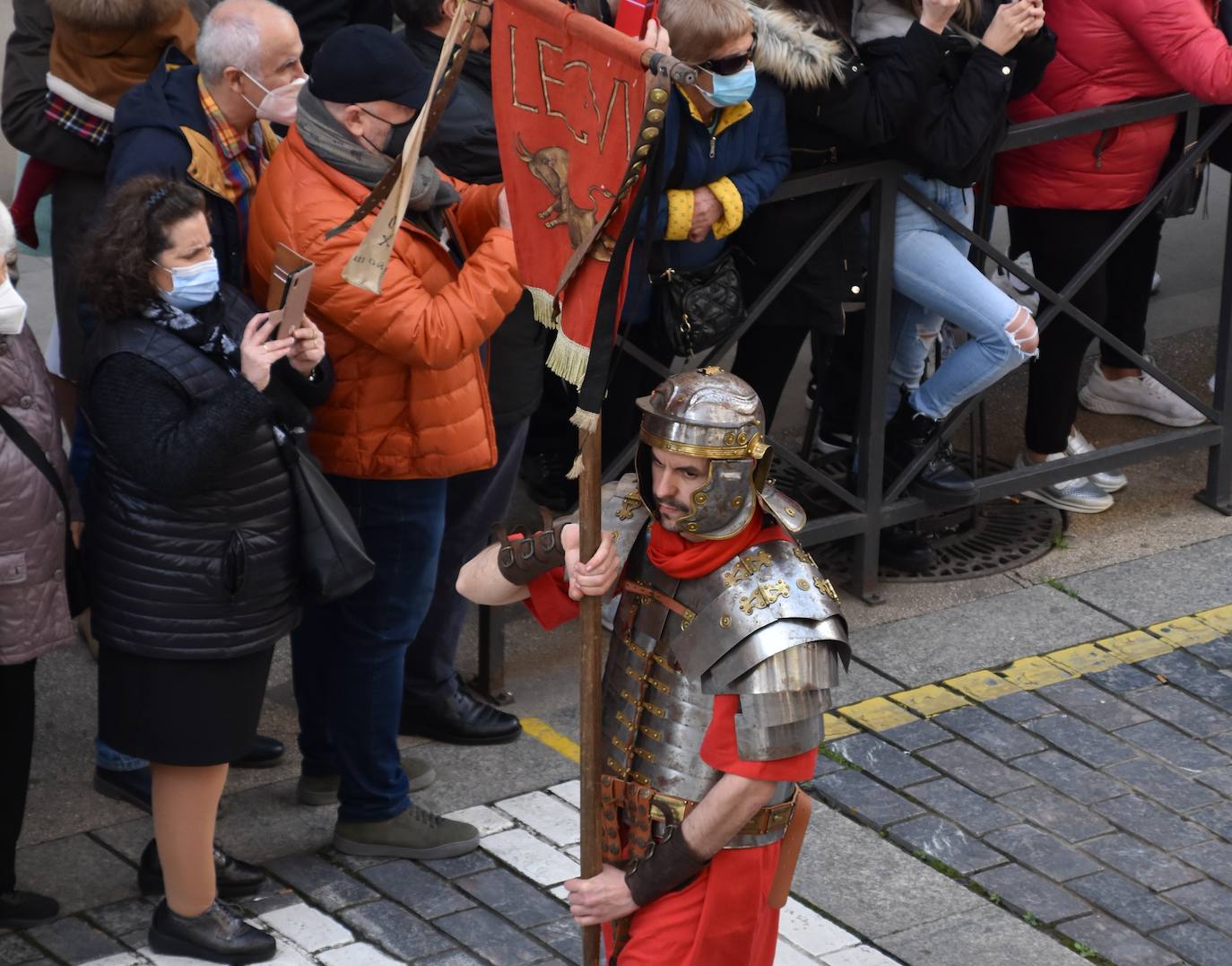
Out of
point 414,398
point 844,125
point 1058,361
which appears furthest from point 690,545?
point 1058,361

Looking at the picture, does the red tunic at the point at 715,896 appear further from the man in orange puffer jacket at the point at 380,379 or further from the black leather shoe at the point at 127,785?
the black leather shoe at the point at 127,785

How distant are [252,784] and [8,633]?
117cm

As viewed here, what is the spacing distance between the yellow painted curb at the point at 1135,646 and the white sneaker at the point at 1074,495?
0.90 meters

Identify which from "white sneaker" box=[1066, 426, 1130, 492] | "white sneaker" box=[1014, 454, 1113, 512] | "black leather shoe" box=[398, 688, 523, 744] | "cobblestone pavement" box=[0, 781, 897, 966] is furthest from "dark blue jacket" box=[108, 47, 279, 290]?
"white sneaker" box=[1066, 426, 1130, 492]

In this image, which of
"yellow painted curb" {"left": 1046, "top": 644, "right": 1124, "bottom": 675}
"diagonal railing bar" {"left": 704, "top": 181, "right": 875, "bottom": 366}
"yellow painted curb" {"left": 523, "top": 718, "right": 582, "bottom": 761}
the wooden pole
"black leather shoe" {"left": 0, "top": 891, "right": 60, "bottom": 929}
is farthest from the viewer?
"yellow painted curb" {"left": 1046, "top": 644, "right": 1124, "bottom": 675}

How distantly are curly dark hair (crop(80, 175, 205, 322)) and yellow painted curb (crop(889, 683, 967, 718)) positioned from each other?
2.76 m

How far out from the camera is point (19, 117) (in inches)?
219

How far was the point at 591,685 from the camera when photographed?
3814 millimetres

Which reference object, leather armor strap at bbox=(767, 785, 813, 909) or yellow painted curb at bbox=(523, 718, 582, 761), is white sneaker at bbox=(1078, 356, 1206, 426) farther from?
leather armor strap at bbox=(767, 785, 813, 909)

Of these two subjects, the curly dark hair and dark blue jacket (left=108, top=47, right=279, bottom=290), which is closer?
the curly dark hair

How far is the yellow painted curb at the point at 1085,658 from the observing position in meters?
6.24

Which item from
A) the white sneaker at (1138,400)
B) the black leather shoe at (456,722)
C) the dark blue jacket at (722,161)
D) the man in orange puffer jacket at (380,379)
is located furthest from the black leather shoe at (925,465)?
the man in orange puffer jacket at (380,379)

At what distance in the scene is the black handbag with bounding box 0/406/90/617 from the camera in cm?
449

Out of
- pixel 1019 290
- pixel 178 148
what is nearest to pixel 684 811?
pixel 178 148
